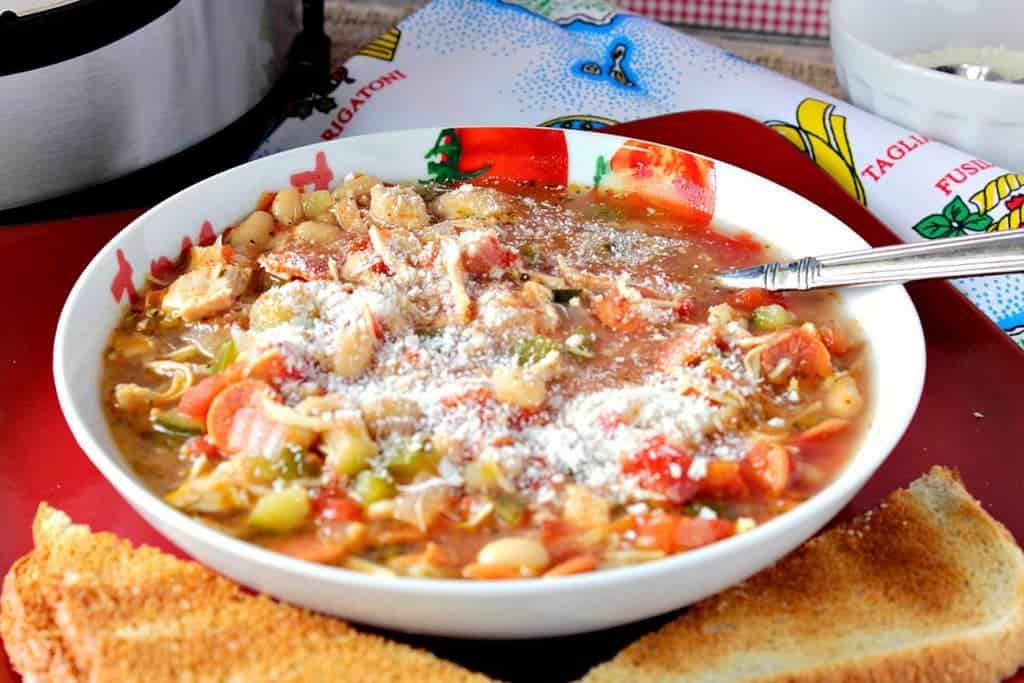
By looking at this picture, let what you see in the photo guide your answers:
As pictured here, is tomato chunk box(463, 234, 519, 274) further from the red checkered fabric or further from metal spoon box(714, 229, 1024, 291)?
the red checkered fabric

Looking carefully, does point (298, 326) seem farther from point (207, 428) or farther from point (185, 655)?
point (185, 655)

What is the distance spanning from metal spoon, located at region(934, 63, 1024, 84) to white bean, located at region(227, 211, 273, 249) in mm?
2436

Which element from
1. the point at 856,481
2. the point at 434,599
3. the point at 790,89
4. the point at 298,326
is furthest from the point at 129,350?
the point at 790,89

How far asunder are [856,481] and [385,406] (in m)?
0.87

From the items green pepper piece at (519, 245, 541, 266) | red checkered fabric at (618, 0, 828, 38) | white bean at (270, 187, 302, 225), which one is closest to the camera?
green pepper piece at (519, 245, 541, 266)

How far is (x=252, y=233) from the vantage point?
10.1 ft

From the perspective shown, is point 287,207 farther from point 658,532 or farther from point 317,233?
point 658,532

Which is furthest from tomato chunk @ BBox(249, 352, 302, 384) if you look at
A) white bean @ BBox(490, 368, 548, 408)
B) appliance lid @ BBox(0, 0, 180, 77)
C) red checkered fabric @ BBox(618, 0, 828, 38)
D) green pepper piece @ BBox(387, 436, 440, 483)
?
red checkered fabric @ BBox(618, 0, 828, 38)

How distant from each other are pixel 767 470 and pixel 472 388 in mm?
587

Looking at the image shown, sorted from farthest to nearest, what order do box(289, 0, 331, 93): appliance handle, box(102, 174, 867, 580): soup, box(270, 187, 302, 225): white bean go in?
1. box(289, 0, 331, 93): appliance handle
2. box(270, 187, 302, 225): white bean
3. box(102, 174, 867, 580): soup

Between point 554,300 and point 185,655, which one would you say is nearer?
point 185,655

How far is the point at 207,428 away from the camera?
2.43 meters

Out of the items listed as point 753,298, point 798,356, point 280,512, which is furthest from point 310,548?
point 753,298

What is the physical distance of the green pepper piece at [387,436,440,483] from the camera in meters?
2.29
